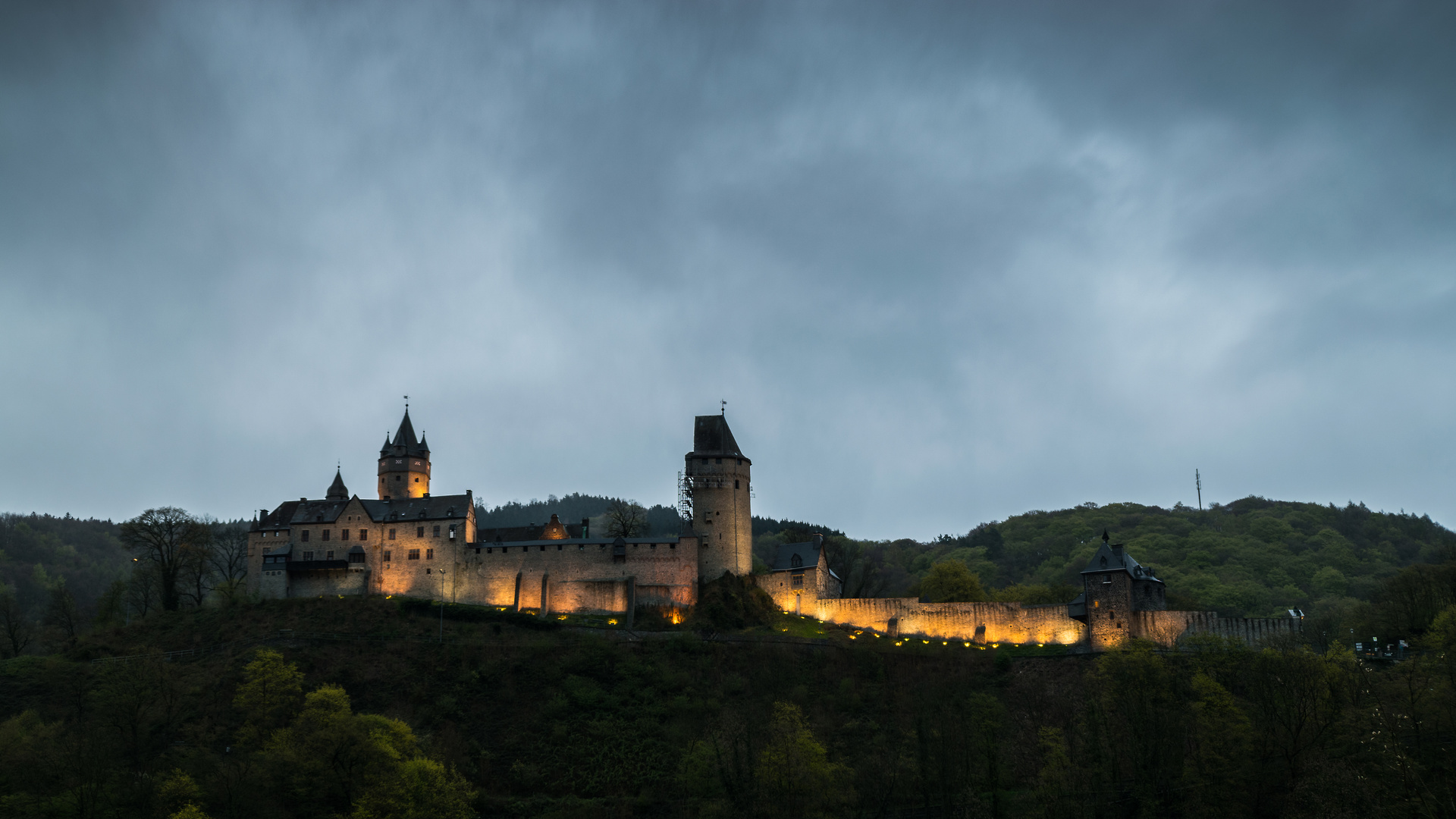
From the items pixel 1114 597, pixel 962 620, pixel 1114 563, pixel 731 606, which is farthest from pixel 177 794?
pixel 1114 563

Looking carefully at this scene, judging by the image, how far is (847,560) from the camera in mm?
90062

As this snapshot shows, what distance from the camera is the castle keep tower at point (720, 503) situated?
7431 cm

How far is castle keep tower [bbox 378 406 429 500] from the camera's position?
275 feet

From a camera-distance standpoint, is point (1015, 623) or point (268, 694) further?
point (1015, 623)

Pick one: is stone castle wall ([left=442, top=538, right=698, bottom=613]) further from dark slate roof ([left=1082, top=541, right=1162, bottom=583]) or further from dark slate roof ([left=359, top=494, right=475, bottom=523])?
dark slate roof ([left=1082, top=541, right=1162, bottom=583])

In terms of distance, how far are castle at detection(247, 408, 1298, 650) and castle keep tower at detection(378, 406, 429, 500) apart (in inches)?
188

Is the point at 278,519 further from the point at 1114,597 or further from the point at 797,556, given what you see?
the point at 1114,597

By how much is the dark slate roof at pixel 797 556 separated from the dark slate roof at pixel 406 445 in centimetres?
2985

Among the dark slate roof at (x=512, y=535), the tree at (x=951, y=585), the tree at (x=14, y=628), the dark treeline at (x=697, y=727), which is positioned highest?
the dark slate roof at (x=512, y=535)

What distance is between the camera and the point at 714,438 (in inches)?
3049

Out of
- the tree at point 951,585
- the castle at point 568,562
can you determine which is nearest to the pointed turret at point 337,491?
the castle at point 568,562

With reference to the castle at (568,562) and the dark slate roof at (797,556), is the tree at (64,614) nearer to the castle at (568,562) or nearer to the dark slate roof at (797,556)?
the castle at (568,562)

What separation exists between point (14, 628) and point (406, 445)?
2794cm

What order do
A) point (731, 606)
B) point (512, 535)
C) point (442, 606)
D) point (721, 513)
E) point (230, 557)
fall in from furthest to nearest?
point (230, 557) < point (512, 535) < point (721, 513) < point (731, 606) < point (442, 606)
